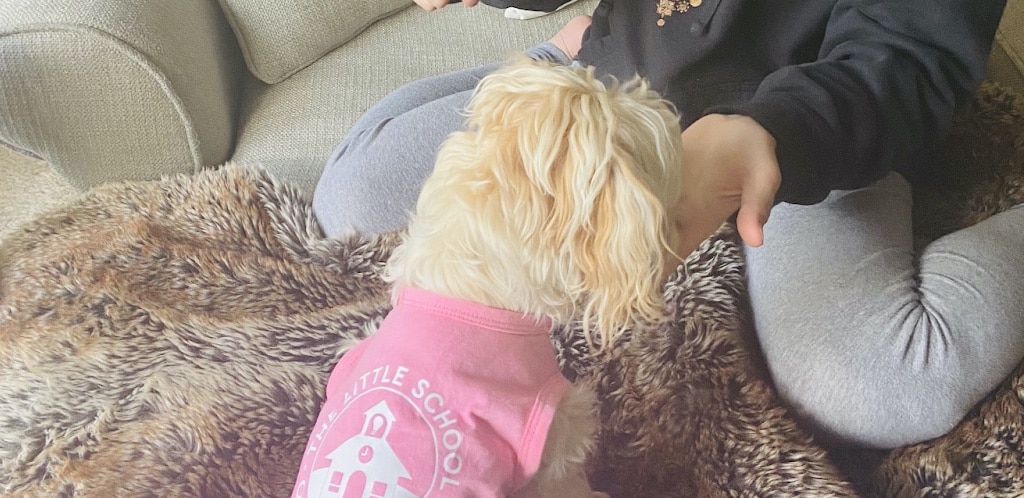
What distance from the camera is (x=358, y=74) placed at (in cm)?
132

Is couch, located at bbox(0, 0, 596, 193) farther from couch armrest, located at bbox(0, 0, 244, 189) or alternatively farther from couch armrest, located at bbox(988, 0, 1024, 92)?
couch armrest, located at bbox(988, 0, 1024, 92)

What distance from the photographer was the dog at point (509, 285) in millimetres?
600

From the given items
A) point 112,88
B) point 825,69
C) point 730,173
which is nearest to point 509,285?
point 730,173

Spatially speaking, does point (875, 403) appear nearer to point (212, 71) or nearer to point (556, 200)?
point (556, 200)

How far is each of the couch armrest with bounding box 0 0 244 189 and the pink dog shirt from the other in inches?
24.3

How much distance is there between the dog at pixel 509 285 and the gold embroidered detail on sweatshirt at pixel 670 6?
0.29 m

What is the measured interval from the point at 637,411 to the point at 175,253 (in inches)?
25.6

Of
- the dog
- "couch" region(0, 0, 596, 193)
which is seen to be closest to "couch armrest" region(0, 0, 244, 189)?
"couch" region(0, 0, 596, 193)

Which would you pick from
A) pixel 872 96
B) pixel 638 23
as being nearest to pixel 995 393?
pixel 872 96

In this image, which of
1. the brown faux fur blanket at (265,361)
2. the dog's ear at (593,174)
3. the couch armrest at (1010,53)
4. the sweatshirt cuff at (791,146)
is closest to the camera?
the dog's ear at (593,174)

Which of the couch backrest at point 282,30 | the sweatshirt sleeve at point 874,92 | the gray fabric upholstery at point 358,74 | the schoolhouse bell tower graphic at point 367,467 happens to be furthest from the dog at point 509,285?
the couch backrest at point 282,30

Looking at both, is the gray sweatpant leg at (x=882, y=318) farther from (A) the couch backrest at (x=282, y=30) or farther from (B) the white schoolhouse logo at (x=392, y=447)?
(A) the couch backrest at (x=282, y=30)

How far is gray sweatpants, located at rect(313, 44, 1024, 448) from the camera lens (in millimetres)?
790

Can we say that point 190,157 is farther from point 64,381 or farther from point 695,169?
point 695,169
